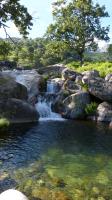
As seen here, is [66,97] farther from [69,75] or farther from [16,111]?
[16,111]

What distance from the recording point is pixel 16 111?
3775cm

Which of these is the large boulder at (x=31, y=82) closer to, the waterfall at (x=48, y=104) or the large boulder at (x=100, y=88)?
the waterfall at (x=48, y=104)

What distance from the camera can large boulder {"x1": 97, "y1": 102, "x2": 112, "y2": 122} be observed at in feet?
134

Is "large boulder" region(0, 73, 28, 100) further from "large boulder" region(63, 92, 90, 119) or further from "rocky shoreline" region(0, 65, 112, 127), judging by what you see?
"large boulder" region(63, 92, 90, 119)

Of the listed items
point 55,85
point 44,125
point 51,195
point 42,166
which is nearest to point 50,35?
point 55,85

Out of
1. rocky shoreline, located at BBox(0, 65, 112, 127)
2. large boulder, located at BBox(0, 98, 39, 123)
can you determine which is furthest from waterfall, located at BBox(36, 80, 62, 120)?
large boulder, located at BBox(0, 98, 39, 123)

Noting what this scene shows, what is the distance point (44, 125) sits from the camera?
3662cm

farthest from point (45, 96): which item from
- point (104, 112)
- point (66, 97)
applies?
point (104, 112)

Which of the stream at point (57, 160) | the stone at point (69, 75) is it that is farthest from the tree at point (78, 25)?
the stream at point (57, 160)

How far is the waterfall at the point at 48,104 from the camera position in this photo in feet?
139

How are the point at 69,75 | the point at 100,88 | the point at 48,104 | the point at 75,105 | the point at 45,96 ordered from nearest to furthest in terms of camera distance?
the point at 75,105, the point at 100,88, the point at 48,104, the point at 45,96, the point at 69,75

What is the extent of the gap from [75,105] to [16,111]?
8.59 metres

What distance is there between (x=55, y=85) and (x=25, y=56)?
260 ft

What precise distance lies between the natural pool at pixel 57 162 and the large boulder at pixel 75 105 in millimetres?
6405
